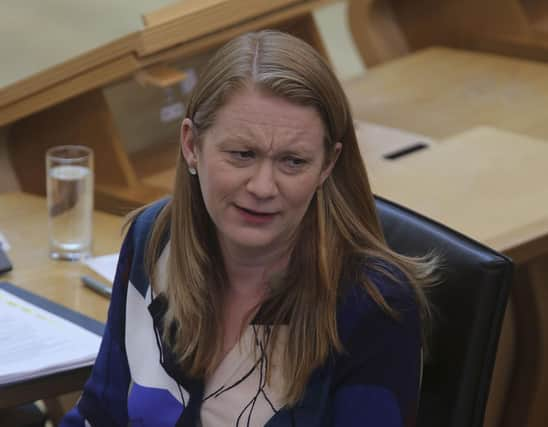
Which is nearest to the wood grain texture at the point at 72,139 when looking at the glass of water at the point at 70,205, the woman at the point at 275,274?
the glass of water at the point at 70,205

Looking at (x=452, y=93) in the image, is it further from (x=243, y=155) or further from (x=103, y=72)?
(x=243, y=155)

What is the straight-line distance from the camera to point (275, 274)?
4.74 feet

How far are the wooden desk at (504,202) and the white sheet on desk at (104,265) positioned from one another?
1.59ft

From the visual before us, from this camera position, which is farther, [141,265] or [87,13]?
[87,13]

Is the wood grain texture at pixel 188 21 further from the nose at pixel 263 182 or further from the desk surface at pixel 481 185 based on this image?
the nose at pixel 263 182

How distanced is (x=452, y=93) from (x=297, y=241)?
4.80 ft

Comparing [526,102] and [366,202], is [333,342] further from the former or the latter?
[526,102]

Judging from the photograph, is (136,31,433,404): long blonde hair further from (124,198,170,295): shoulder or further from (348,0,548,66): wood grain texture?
(348,0,548,66): wood grain texture

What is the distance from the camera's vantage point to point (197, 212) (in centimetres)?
150

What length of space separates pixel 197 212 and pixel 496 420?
917mm

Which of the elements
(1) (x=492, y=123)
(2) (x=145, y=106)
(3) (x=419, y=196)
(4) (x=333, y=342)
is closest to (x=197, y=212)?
(4) (x=333, y=342)

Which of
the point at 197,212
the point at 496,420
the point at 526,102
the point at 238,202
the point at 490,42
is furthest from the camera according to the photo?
the point at 490,42

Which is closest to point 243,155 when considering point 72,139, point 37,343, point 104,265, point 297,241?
point 297,241

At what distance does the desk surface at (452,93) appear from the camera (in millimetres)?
2590
